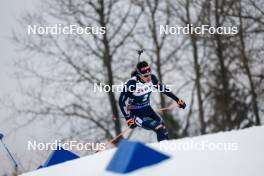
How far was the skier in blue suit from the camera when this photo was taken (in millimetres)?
7328

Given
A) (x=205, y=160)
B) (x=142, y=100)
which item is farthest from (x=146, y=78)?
(x=205, y=160)

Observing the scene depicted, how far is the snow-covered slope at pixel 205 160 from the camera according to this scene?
3.08m

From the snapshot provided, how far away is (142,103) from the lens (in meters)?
7.67

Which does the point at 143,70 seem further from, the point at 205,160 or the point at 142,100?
the point at 205,160

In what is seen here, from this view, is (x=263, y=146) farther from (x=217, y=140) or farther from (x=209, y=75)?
(x=209, y=75)

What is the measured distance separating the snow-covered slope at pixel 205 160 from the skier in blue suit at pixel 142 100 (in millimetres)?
3024

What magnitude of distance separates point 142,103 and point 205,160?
173 inches

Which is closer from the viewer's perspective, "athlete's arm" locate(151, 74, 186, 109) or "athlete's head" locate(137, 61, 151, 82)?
"athlete's head" locate(137, 61, 151, 82)

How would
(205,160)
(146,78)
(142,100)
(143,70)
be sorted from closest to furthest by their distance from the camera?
(205,160)
(143,70)
(146,78)
(142,100)

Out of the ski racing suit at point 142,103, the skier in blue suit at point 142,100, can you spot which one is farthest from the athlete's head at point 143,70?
the ski racing suit at point 142,103

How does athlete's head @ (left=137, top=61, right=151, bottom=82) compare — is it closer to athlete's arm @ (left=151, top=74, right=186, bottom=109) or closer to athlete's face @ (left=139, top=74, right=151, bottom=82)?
athlete's face @ (left=139, top=74, right=151, bottom=82)

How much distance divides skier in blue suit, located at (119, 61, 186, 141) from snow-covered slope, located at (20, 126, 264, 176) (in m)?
3.02

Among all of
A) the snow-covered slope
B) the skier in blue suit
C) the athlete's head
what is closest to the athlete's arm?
the skier in blue suit

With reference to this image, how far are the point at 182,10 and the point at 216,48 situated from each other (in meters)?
3.73
